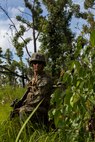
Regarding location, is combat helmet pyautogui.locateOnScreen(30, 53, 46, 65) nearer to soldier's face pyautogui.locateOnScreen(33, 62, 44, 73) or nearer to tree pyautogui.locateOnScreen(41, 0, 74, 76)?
soldier's face pyautogui.locateOnScreen(33, 62, 44, 73)

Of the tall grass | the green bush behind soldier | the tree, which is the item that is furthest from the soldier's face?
the tree

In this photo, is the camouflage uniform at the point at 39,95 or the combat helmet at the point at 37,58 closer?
the camouflage uniform at the point at 39,95

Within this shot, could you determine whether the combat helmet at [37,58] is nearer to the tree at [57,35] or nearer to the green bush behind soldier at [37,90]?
the green bush behind soldier at [37,90]

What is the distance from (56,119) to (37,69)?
3.37m

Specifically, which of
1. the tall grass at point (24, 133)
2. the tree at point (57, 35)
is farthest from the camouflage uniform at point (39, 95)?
the tree at point (57, 35)

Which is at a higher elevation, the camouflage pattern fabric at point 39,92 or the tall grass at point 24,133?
the camouflage pattern fabric at point 39,92

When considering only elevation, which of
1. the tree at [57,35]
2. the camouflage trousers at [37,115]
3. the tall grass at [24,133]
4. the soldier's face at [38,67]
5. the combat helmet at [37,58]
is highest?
the tree at [57,35]

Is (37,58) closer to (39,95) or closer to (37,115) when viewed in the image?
(39,95)

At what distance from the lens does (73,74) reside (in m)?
2.58

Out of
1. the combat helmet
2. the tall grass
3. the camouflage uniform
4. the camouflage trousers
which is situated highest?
the combat helmet

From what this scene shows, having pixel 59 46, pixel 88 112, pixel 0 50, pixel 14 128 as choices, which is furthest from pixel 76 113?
pixel 0 50

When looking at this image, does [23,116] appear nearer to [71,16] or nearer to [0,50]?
[71,16]

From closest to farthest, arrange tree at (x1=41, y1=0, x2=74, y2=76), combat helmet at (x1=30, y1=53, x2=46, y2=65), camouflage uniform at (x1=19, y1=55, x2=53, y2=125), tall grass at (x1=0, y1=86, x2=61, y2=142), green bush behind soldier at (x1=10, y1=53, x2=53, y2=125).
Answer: tall grass at (x1=0, y1=86, x2=61, y2=142) → camouflage uniform at (x1=19, y1=55, x2=53, y2=125) → green bush behind soldier at (x1=10, y1=53, x2=53, y2=125) → combat helmet at (x1=30, y1=53, x2=46, y2=65) → tree at (x1=41, y1=0, x2=74, y2=76)

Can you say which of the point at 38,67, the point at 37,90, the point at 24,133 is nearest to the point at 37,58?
the point at 38,67
